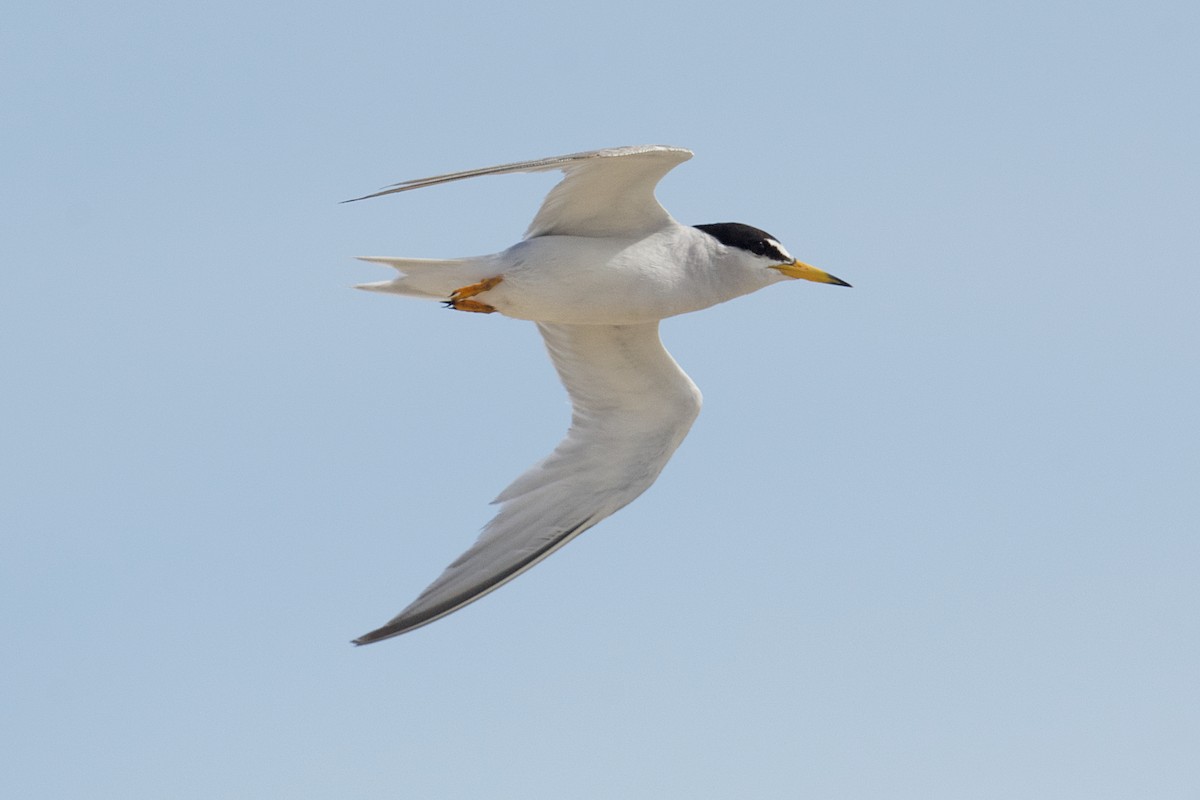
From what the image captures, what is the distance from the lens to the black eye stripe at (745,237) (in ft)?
36.7

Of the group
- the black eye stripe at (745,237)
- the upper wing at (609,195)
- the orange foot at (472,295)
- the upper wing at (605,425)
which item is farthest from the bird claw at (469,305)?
the black eye stripe at (745,237)

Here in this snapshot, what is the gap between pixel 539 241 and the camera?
424 inches

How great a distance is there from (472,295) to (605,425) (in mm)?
1911

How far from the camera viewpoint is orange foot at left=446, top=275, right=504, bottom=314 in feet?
35.0

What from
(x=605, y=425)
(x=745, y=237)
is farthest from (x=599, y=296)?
(x=605, y=425)

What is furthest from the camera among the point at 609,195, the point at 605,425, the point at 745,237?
the point at 605,425

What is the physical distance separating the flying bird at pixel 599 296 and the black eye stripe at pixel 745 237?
0.01 meters

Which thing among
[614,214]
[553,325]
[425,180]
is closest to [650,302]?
[614,214]

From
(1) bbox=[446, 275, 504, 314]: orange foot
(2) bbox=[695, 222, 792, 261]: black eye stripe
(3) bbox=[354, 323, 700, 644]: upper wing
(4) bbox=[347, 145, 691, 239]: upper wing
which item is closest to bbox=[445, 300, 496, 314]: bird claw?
(1) bbox=[446, 275, 504, 314]: orange foot

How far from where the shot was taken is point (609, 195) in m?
10.5

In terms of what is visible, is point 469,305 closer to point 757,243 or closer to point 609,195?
point 609,195

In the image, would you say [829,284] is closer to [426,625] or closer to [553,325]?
[553,325]

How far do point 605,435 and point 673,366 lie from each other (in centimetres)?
77

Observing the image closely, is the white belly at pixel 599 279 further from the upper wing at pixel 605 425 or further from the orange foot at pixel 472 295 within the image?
the upper wing at pixel 605 425
